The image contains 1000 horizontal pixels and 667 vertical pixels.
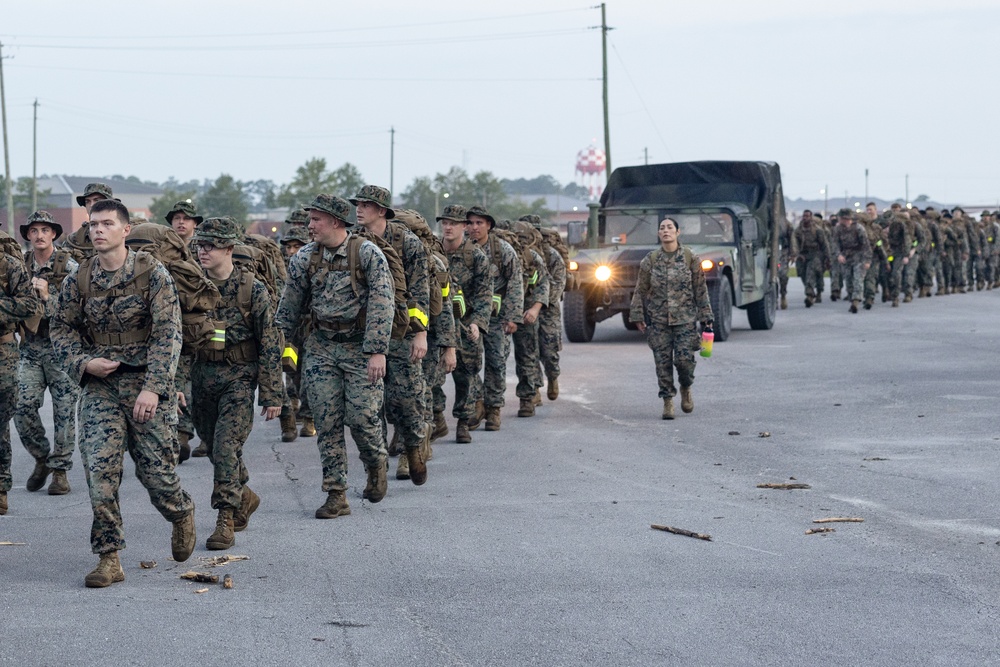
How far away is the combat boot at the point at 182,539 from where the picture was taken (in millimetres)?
7258

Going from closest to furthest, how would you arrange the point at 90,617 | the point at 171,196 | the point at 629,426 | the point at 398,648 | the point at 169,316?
the point at 398,648 → the point at 90,617 → the point at 169,316 → the point at 629,426 → the point at 171,196

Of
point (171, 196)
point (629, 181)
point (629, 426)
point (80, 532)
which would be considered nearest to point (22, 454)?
point (80, 532)

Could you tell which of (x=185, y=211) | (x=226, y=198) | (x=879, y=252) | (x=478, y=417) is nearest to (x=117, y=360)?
(x=185, y=211)

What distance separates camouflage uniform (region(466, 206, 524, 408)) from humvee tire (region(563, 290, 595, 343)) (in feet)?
28.8

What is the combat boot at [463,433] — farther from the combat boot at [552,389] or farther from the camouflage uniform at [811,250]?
the camouflage uniform at [811,250]

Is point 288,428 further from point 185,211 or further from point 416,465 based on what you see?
point 416,465

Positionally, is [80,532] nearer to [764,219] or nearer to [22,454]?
[22,454]

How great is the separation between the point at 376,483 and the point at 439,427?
125 inches

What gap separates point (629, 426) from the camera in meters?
12.7

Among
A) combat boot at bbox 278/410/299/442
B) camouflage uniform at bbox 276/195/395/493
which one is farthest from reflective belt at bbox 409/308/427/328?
combat boot at bbox 278/410/299/442

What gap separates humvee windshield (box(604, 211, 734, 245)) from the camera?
2216 cm

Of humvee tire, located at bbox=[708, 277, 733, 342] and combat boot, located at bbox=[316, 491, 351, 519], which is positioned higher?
humvee tire, located at bbox=[708, 277, 733, 342]

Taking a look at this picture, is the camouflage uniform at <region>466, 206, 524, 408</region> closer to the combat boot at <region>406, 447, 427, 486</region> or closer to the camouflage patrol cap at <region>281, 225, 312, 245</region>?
the camouflage patrol cap at <region>281, 225, 312, 245</region>

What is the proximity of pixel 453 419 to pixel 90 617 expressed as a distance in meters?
7.37
